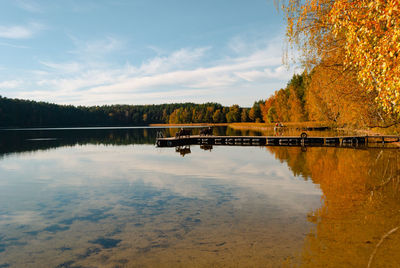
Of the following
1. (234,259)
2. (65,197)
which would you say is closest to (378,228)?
(234,259)

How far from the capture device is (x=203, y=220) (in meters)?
9.41

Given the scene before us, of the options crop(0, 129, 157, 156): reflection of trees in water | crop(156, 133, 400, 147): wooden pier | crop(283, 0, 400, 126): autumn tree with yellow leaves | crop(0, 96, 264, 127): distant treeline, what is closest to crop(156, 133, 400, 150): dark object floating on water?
crop(156, 133, 400, 147): wooden pier

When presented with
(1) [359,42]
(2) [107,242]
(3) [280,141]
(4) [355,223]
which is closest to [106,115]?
(3) [280,141]

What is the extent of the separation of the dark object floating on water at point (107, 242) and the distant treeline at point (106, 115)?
115 m

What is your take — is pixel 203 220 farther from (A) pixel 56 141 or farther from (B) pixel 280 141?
(A) pixel 56 141

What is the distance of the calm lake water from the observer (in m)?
6.89

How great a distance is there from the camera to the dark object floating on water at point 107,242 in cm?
768

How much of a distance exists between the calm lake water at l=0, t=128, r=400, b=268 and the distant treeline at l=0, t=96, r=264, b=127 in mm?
107684

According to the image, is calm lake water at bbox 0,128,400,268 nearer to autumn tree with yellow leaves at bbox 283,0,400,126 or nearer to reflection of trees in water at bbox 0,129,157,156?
autumn tree with yellow leaves at bbox 283,0,400,126

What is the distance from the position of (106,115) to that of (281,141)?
159 meters

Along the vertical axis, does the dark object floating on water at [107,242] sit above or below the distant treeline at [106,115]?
below

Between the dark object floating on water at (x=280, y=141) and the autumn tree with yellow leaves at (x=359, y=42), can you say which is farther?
the dark object floating on water at (x=280, y=141)

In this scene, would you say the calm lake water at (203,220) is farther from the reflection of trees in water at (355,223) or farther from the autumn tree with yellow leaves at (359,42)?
the autumn tree with yellow leaves at (359,42)

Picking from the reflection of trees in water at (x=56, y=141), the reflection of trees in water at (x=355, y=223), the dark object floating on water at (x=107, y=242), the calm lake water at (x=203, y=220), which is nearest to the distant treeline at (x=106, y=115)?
the reflection of trees in water at (x=56, y=141)
